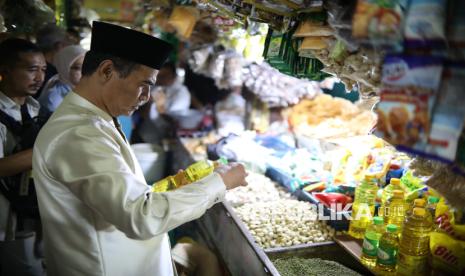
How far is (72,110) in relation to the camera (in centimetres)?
138

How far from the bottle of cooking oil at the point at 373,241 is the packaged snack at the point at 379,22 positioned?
112 centimetres

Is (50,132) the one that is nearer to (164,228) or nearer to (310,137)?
(164,228)

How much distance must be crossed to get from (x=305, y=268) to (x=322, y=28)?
135 centimetres

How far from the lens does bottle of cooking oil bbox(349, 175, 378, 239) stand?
6.81ft

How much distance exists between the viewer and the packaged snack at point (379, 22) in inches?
36.0

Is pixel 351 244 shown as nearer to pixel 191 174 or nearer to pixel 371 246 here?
pixel 371 246

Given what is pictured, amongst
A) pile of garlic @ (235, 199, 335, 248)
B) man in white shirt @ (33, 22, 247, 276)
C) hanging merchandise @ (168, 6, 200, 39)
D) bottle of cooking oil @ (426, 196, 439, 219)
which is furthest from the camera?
hanging merchandise @ (168, 6, 200, 39)

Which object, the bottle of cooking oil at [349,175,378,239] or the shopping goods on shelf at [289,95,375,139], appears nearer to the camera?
the bottle of cooking oil at [349,175,378,239]

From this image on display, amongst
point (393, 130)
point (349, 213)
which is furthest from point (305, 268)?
point (393, 130)

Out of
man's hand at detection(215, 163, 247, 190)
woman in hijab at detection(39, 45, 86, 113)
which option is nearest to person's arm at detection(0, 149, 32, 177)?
woman in hijab at detection(39, 45, 86, 113)

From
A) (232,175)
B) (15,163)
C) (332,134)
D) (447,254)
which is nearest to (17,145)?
(15,163)

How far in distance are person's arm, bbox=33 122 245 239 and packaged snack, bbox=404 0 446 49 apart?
33.2 inches

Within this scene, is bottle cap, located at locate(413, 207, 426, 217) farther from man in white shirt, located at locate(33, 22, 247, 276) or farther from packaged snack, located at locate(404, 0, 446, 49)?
packaged snack, located at locate(404, 0, 446, 49)

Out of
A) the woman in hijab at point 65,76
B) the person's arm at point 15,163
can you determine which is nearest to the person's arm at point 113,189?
the person's arm at point 15,163
